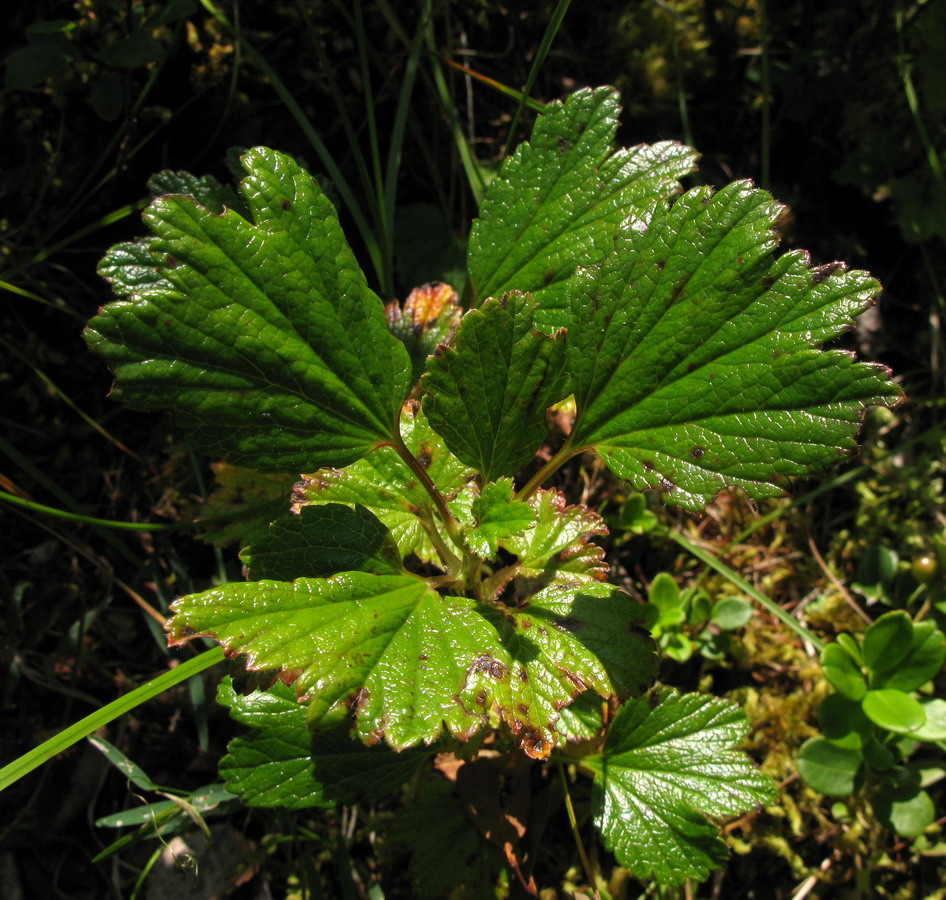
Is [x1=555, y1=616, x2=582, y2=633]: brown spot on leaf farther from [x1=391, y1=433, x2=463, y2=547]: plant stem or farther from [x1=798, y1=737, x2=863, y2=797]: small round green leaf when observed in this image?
[x1=798, y1=737, x2=863, y2=797]: small round green leaf

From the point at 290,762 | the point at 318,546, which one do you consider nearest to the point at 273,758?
the point at 290,762

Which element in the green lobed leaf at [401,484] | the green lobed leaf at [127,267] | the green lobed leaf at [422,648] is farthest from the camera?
the green lobed leaf at [127,267]

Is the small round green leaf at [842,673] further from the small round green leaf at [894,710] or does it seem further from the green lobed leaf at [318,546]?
the green lobed leaf at [318,546]

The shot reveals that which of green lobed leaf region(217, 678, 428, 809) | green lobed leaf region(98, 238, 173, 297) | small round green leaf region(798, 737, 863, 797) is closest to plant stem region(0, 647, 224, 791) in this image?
green lobed leaf region(217, 678, 428, 809)

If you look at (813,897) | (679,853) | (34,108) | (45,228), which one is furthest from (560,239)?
(813,897)

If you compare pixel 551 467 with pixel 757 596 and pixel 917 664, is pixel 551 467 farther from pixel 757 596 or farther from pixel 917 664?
pixel 917 664

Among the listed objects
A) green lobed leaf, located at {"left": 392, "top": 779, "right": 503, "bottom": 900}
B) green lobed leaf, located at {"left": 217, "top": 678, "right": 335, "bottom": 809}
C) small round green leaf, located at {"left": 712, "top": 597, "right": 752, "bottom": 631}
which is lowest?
green lobed leaf, located at {"left": 392, "top": 779, "right": 503, "bottom": 900}

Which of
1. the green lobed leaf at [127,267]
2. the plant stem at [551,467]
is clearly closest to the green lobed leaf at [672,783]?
the plant stem at [551,467]
